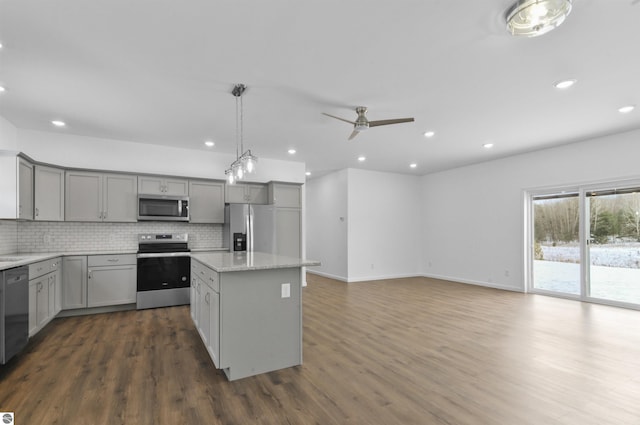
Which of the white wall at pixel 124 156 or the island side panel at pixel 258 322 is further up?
the white wall at pixel 124 156

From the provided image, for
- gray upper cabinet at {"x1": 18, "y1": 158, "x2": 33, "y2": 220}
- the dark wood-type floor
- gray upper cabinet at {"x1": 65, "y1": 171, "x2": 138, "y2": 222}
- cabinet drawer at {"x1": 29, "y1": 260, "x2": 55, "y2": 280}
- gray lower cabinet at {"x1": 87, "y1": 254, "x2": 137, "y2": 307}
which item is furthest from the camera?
gray upper cabinet at {"x1": 65, "y1": 171, "x2": 138, "y2": 222}

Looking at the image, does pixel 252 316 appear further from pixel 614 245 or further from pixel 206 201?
pixel 614 245

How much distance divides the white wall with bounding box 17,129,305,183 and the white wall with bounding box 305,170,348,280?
6.97ft

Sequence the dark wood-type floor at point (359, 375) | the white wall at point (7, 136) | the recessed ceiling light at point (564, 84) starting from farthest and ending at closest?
1. the white wall at point (7, 136)
2. the recessed ceiling light at point (564, 84)
3. the dark wood-type floor at point (359, 375)

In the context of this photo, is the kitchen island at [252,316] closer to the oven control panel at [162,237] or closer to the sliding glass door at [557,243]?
the oven control panel at [162,237]

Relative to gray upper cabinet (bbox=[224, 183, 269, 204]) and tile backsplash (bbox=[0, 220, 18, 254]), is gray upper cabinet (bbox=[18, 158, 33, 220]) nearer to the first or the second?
tile backsplash (bbox=[0, 220, 18, 254])

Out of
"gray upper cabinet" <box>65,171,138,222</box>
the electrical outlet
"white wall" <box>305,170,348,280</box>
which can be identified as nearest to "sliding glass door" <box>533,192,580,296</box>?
"white wall" <box>305,170,348,280</box>

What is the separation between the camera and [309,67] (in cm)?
298

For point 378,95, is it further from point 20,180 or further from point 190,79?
point 20,180

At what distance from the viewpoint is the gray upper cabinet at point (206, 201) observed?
570 centimetres

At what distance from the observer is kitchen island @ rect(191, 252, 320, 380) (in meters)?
2.73

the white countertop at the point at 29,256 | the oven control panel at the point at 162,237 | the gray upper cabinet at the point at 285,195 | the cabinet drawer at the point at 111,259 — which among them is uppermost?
the gray upper cabinet at the point at 285,195

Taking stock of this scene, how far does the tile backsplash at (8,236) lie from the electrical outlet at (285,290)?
12.9ft

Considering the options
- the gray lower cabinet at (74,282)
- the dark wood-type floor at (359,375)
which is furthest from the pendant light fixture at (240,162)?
the gray lower cabinet at (74,282)
